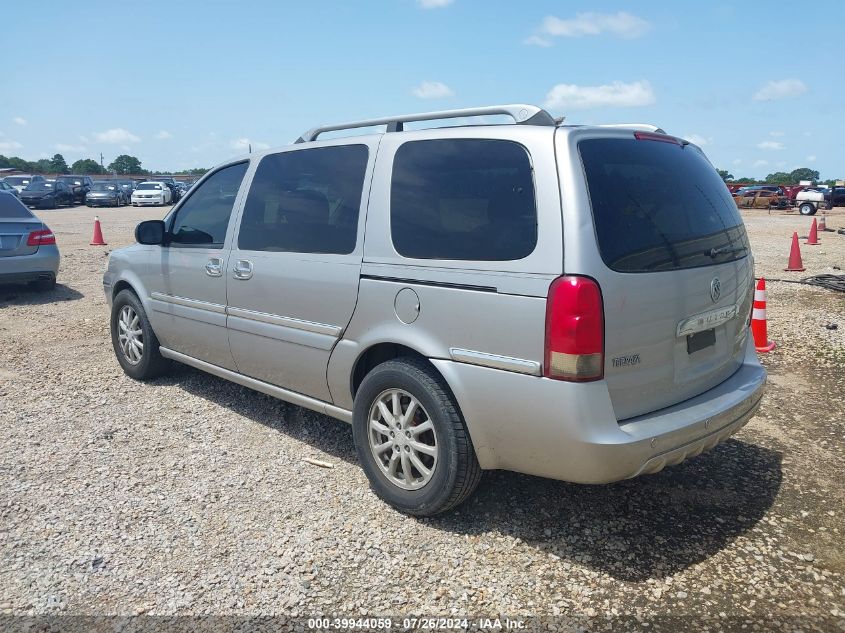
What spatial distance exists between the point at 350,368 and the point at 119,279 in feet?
10.2

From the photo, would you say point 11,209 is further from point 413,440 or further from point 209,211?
point 413,440

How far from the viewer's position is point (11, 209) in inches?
375

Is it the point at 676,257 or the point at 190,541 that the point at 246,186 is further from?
Result: the point at 676,257

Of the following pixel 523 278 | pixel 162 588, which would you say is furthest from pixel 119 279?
pixel 523 278

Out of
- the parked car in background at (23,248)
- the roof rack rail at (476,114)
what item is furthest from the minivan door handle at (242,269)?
the parked car in background at (23,248)

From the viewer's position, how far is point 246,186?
4.65m

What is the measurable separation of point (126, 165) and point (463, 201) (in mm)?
111263

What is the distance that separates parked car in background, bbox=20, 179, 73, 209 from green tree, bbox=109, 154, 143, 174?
7027 centimetres

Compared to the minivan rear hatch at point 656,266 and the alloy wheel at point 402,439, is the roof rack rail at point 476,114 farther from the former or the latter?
the alloy wheel at point 402,439

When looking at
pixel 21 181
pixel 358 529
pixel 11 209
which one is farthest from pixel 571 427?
pixel 21 181

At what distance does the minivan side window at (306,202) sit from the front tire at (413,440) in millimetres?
823

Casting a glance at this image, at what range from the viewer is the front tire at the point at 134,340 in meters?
5.55

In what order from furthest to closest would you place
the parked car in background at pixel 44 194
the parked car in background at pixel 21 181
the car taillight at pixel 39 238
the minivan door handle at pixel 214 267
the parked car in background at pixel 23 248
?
the parked car in background at pixel 21 181, the parked car in background at pixel 44 194, the car taillight at pixel 39 238, the parked car in background at pixel 23 248, the minivan door handle at pixel 214 267

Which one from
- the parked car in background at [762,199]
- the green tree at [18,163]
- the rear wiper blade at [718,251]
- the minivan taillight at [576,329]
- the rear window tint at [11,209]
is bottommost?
the minivan taillight at [576,329]
